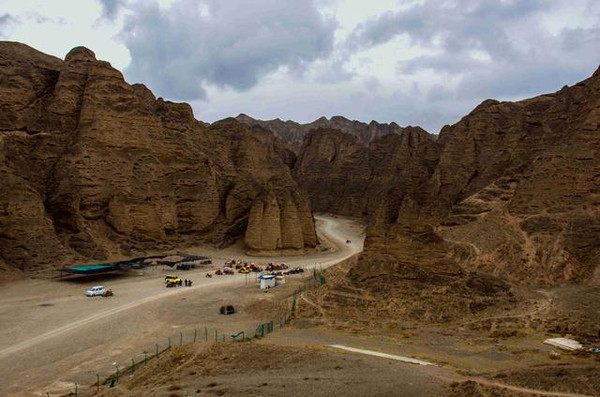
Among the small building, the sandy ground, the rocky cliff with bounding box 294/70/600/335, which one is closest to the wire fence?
the sandy ground

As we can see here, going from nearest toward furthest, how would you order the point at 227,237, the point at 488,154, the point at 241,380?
the point at 241,380 < the point at 488,154 < the point at 227,237

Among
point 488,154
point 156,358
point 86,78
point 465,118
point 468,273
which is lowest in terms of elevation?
point 156,358

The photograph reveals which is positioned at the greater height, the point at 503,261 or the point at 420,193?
the point at 420,193

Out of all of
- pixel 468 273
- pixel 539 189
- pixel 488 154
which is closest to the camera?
pixel 468 273

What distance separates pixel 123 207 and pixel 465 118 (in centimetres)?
5060

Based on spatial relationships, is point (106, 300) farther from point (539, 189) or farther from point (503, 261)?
point (539, 189)

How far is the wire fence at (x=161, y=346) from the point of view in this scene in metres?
27.0

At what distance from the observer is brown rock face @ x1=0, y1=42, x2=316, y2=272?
62.0 m

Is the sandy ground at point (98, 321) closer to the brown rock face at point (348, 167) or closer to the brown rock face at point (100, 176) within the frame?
the brown rock face at point (100, 176)

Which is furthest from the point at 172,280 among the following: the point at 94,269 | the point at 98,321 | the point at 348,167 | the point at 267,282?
the point at 348,167

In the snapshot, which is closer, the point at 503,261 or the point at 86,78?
the point at 503,261

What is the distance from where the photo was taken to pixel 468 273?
119 feet

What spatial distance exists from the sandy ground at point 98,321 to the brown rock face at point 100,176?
9.16m

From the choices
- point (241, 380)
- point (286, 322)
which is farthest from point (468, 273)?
point (241, 380)
